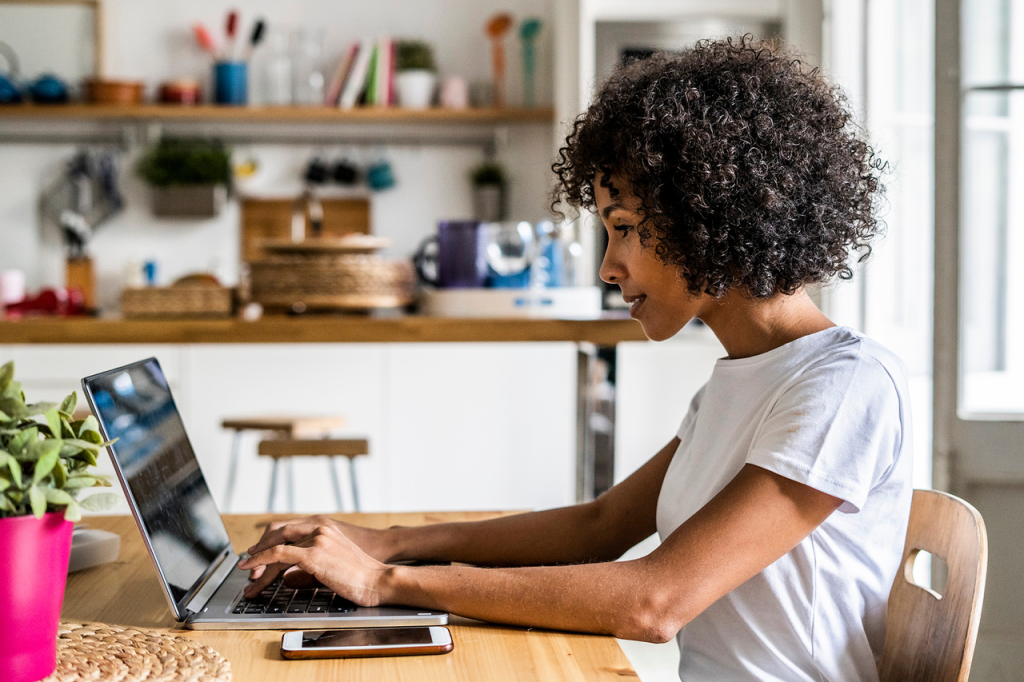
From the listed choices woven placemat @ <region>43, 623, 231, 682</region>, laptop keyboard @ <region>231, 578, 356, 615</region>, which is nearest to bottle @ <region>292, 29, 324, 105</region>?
laptop keyboard @ <region>231, 578, 356, 615</region>

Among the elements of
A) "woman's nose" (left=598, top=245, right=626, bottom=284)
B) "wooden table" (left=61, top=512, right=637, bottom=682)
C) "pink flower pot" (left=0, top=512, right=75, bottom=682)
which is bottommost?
"wooden table" (left=61, top=512, right=637, bottom=682)

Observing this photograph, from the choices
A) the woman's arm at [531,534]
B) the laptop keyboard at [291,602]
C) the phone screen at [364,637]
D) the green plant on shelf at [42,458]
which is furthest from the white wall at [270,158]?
the green plant on shelf at [42,458]

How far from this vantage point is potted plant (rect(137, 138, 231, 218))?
13.0ft

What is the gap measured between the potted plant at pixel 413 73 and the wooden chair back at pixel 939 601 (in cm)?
324

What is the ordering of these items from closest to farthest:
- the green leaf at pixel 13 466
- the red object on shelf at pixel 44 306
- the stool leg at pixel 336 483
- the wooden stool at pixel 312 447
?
the green leaf at pixel 13 466 → the wooden stool at pixel 312 447 → the stool leg at pixel 336 483 → the red object on shelf at pixel 44 306

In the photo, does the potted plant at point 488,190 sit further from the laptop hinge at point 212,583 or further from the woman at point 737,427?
the laptop hinge at point 212,583

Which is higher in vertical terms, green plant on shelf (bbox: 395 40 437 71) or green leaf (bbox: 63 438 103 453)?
green plant on shelf (bbox: 395 40 437 71)

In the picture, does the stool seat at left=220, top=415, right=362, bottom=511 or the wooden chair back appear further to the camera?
the stool seat at left=220, top=415, right=362, bottom=511

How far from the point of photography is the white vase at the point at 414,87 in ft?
12.8

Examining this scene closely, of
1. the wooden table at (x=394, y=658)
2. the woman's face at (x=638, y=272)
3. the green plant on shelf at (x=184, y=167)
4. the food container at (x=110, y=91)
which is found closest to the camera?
the wooden table at (x=394, y=658)

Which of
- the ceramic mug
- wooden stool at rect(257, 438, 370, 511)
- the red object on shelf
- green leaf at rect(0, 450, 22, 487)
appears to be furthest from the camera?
the red object on shelf

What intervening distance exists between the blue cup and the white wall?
138 millimetres

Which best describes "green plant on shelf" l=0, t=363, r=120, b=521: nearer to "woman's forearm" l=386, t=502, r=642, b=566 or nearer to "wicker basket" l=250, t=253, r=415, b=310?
"woman's forearm" l=386, t=502, r=642, b=566

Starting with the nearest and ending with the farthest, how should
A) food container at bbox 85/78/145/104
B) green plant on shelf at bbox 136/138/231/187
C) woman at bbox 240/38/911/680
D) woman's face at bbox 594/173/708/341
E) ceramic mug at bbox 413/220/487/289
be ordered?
1. woman at bbox 240/38/911/680
2. woman's face at bbox 594/173/708/341
3. ceramic mug at bbox 413/220/487/289
4. food container at bbox 85/78/145/104
5. green plant on shelf at bbox 136/138/231/187
